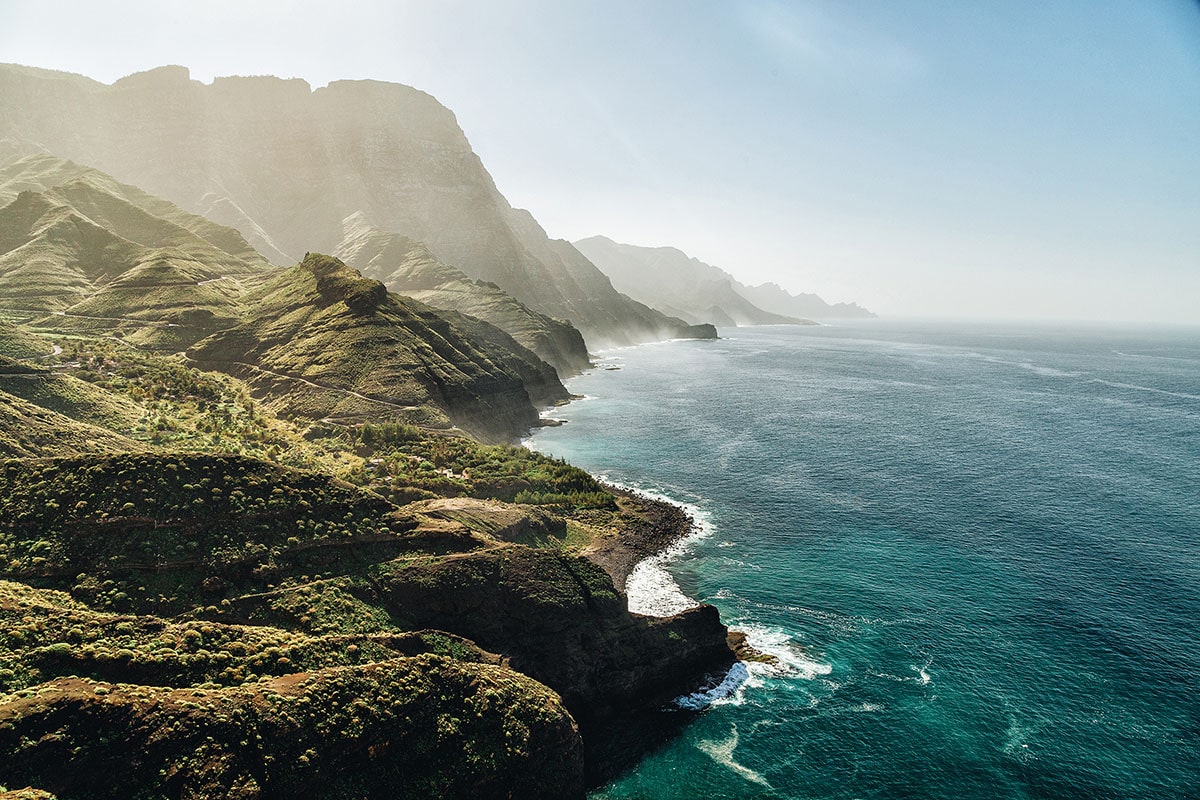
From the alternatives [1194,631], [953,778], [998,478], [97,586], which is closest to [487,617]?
[97,586]

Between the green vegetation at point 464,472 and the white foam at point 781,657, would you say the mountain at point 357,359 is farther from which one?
the white foam at point 781,657

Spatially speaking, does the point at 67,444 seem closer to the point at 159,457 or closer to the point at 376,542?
the point at 159,457

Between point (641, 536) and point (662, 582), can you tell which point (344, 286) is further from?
point (662, 582)

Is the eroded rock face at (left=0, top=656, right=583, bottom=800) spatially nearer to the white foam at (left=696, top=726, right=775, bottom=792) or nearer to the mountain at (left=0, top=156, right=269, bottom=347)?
the white foam at (left=696, top=726, right=775, bottom=792)

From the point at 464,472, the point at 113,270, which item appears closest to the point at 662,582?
the point at 464,472

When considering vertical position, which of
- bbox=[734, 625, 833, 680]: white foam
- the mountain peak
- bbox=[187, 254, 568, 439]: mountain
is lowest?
bbox=[734, 625, 833, 680]: white foam

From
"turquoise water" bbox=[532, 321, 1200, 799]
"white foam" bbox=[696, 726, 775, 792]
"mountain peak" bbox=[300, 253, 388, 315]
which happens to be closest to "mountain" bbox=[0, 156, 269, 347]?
"mountain peak" bbox=[300, 253, 388, 315]
